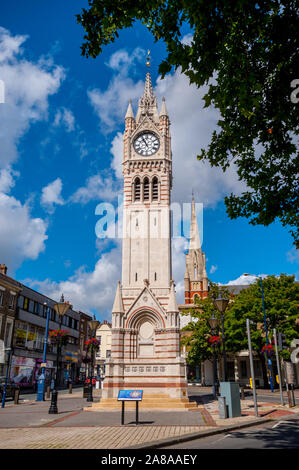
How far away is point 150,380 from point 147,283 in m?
6.82

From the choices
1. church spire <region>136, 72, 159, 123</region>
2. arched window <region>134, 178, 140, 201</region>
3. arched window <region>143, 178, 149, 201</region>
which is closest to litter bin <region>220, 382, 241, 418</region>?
arched window <region>143, 178, 149, 201</region>

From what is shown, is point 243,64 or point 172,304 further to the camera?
point 172,304

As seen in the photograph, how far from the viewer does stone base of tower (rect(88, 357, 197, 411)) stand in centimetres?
2412

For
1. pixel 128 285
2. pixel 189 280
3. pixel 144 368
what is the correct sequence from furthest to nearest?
1. pixel 189 280
2. pixel 128 285
3. pixel 144 368

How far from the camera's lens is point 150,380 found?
993 inches

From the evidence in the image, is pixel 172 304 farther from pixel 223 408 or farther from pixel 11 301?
pixel 11 301

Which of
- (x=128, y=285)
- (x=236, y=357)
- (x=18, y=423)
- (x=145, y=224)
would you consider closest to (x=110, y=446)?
(x=18, y=423)

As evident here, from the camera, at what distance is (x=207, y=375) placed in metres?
56.7

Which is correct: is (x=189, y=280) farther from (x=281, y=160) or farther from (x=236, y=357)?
(x=281, y=160)

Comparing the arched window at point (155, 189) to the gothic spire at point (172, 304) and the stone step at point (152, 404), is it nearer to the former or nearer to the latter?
the gothic spire at point (172, 304)

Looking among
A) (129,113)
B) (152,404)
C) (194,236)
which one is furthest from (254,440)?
(194,236)

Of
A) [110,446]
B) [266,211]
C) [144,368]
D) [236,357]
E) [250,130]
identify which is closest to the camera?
[110,446]

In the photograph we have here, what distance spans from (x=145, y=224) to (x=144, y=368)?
452 inches

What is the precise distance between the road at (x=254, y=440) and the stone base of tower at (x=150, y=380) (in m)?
11.3
